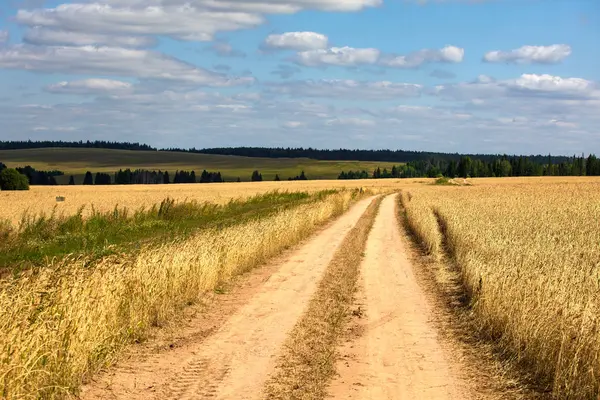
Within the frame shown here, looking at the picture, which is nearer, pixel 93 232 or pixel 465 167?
pixel 93 232

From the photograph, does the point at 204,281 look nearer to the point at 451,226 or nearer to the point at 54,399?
the point at 54,399

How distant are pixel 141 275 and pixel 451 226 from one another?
56.1 ft

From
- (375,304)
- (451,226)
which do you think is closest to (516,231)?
(451,226)

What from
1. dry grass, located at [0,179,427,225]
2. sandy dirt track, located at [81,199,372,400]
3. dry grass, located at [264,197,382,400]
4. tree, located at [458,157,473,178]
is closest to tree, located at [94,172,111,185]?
dry grass, located at [0,179,427,225]

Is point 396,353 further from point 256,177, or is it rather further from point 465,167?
point 465,167

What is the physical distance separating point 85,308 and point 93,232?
1691cm

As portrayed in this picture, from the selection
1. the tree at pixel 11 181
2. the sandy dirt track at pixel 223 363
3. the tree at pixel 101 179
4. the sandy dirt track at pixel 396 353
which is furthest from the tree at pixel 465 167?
the sandy dirt track at pixel 223 363

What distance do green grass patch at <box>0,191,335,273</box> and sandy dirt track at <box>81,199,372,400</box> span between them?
14.2ft

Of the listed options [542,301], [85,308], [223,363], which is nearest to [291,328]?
[223,363]

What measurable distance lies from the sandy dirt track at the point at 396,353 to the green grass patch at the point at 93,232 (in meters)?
6.38

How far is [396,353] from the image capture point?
31.7 feet

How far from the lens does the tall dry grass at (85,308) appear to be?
23.6 ft

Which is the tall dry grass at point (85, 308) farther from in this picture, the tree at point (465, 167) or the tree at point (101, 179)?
the tree at point (465, 167)

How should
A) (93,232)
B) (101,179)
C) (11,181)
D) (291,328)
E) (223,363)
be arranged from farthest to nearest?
(101,179) < (11,181) < (93,232) < (291,328) < (223,363)
